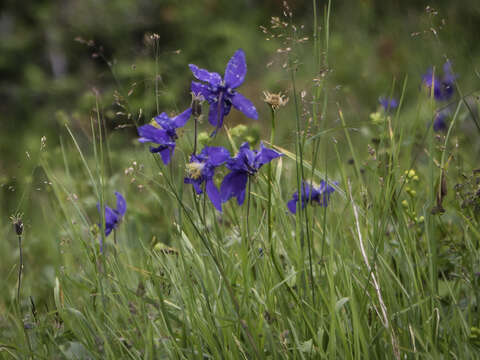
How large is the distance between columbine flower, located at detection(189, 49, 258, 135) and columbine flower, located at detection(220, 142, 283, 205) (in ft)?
0.33

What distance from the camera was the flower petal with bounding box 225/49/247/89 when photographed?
1.39 m

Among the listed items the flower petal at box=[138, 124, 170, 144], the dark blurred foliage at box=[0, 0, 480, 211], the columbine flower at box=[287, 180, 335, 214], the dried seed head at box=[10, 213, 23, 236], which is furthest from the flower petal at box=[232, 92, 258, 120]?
the dark blurred foliage at box=[0, 0, 480, 211]

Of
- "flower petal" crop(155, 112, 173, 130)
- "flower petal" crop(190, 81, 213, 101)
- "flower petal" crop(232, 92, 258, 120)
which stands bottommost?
"flower petal" crop(155, 112, 173, 130)

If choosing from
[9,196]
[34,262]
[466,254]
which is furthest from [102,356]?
[9,196]

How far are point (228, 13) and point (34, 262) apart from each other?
5608mm

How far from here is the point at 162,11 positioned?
749cm

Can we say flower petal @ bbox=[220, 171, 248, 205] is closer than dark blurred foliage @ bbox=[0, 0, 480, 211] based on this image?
Yes

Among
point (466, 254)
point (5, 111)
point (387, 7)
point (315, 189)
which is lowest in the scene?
point (5, 111)

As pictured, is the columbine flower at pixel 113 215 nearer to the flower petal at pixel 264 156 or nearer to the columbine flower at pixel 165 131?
the columbine flower at pixel 165 131

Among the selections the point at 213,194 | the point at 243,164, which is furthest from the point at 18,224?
the point at 243,164

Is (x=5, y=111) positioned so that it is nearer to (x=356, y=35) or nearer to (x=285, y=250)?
(x=356, y=35)

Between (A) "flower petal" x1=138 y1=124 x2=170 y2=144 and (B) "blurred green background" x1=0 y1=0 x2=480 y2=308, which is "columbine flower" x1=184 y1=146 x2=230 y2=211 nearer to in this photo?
(A) "flower petal" x1=138 y1=124 x2=170 y2=144

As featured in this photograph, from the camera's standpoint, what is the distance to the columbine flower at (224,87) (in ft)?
4.53

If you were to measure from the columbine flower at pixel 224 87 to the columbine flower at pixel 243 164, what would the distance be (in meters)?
0.10
